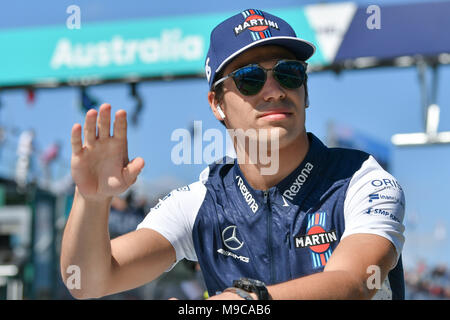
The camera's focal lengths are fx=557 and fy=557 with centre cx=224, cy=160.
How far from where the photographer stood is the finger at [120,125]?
1736 mm

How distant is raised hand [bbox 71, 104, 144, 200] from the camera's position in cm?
178

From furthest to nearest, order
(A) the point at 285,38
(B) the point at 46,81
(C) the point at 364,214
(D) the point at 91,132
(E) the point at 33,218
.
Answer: (E) the point at 33,218
(B) the point at 46,81
(A) the point at 285,38
(C) the point at 364,214
(D) the point at 91,132

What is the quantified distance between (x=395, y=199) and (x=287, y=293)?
2.27ft

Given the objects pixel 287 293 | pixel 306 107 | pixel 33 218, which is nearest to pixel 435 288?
pixel 33 218

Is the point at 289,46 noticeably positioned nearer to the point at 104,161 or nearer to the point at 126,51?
the point at 104,161

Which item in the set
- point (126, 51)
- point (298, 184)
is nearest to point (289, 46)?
point (298, 184)

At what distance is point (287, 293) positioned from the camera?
5.14 feet

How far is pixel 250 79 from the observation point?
2.33 meters

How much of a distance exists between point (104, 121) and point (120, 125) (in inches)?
2.0

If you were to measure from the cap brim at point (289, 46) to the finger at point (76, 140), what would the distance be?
32.5 inches

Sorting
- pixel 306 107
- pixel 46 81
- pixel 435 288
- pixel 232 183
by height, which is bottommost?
pixel 435 288
